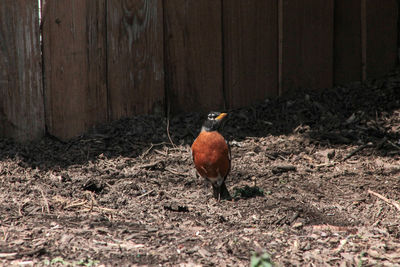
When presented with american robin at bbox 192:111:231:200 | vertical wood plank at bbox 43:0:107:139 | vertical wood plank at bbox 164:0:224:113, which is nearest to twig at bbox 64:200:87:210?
american robin at bbox 192:111:231:200

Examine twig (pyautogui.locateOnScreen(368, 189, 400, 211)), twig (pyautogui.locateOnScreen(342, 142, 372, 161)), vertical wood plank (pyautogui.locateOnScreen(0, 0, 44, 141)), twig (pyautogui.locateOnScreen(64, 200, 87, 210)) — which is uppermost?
vertical wood plank (pyautogui.locateOnScreen(0, 0, 44, 141))

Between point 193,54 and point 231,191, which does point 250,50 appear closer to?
point 193,54

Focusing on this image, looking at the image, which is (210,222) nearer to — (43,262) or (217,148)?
(217,148)

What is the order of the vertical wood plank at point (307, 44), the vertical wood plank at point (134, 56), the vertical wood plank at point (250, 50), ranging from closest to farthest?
the vertical wood plank at point (134, 56)
the vertical wood plank at point (250, 50)
the vertical wood plank at point (307, 44)

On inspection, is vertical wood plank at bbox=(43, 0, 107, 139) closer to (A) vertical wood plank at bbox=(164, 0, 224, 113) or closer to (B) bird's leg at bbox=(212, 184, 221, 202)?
(A) vertical wood plank at bbox=(164, 0, 224, 113)

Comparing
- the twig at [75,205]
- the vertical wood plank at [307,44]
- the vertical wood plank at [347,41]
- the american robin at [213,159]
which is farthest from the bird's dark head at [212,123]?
the vertical wood plank at [347,41]

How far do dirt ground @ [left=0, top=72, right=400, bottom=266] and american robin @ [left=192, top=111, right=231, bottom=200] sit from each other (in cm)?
15

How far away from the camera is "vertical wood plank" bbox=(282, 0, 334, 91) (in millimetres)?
6949

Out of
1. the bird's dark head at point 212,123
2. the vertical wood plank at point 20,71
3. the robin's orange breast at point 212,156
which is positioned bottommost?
the robin's orange breast at point 212,156

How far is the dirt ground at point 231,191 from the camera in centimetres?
374

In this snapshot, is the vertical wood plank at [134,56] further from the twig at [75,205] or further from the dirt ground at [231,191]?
the twig at [75,205]

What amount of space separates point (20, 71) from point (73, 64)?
0.52 meters

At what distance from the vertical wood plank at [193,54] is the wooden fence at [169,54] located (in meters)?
0.01

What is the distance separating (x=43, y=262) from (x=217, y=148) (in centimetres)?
206
